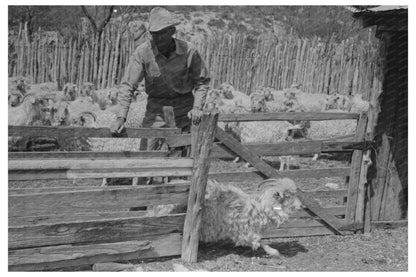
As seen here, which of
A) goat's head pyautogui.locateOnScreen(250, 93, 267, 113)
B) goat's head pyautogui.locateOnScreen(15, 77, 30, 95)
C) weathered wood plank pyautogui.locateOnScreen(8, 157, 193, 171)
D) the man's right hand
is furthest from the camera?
goat's head pyautogui.locateOnScreen(15, 77, 30, 95)

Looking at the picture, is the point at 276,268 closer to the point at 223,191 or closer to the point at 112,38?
the point at 223,191

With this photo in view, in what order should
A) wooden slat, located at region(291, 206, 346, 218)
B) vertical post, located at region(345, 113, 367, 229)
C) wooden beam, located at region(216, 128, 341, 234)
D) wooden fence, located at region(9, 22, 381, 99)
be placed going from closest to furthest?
1. wooden beam, located at region(216, 128, 341, 234)
2. wooden slat, located at region(291, 206, 346, 218)
3. vertical post, located at region(345, 113, 367, 229)
4. wooden fence, located at region(9, 22, 381, 99)


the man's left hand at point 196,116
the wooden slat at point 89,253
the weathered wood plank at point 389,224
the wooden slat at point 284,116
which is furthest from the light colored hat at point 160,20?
the weathered wood plank at point 389,224

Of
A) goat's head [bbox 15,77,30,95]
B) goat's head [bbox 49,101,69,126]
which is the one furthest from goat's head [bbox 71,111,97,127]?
goat's head [bbox 15,77,30,95]

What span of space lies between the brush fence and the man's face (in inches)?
43.1

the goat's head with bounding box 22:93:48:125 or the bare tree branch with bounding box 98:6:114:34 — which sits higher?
the bare tree branch with bounding box 98:6:114:34

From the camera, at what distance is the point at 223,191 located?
221 inches

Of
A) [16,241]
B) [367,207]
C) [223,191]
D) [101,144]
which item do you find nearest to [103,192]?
[16,241]

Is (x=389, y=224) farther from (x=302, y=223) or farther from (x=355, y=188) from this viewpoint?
(x=302, y=223)

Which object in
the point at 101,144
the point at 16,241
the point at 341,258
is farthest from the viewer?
the point at 101,144

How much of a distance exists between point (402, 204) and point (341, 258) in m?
1.68

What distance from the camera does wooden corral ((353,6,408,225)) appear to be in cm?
664

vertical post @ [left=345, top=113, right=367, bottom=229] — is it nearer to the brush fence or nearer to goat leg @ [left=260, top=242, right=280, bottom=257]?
goat leg @ [left=260, top=242, right=280, bottom=257]

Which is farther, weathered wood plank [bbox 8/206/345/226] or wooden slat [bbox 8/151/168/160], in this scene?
weathered wood plank [bbox 8/206/345/226]
